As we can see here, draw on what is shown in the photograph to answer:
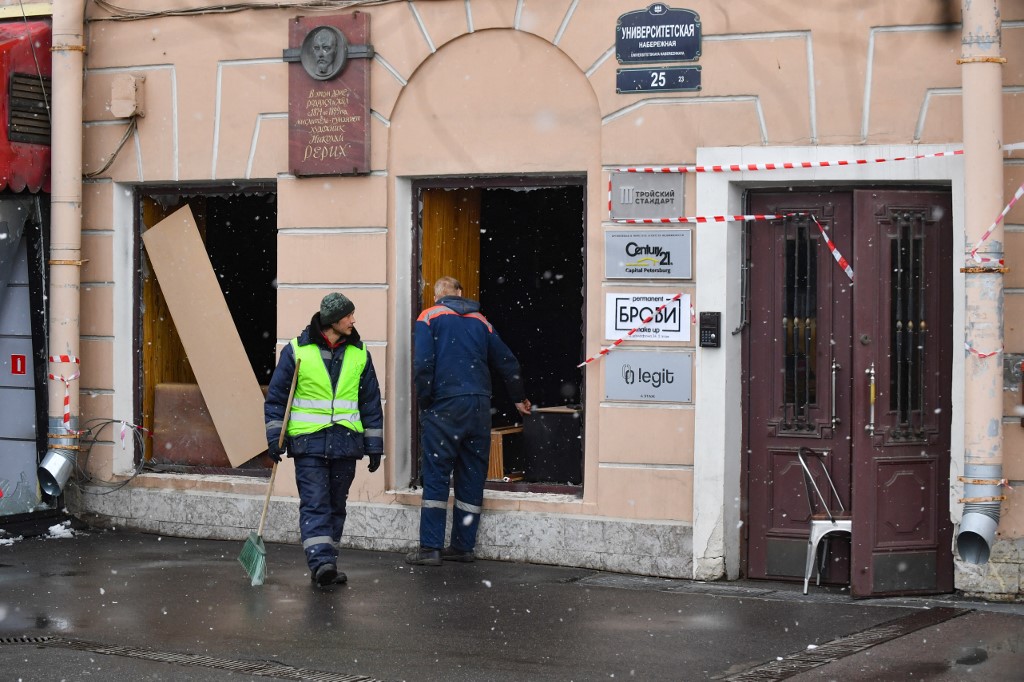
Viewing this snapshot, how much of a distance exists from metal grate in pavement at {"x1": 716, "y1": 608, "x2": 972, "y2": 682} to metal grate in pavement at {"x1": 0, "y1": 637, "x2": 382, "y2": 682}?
173cm

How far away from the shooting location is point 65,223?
11.5 metres

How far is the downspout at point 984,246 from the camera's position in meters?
8.70

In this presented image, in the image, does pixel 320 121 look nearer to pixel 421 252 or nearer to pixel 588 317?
pixel 421 252

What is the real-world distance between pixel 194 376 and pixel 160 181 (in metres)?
1.49

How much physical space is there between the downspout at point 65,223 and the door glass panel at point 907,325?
5.88 m

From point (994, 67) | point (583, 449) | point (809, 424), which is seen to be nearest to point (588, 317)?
point (583, 449)

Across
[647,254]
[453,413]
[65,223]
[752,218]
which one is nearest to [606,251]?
[647,254]

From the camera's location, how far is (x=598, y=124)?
10141 mm

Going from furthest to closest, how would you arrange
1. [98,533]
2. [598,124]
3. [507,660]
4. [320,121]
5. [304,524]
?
[98,533]
[320,121]
[598,124]
[304,524]
[507,660]

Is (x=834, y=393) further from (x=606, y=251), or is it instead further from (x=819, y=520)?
(x=606, y=251)

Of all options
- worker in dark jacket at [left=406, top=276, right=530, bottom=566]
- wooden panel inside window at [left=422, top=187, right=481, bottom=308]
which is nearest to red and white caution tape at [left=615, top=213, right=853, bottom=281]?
worker in dark jacket at [left=406, top=276, right=530, bottom=566]

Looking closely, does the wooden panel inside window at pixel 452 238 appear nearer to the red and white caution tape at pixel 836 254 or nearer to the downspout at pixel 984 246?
the red and white caution tape at pixel 836 254

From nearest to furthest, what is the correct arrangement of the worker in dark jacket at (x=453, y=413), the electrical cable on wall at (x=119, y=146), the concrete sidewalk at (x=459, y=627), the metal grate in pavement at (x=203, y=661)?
the metal grate in pavement at (x=203, y=661), the concrete sidewalk at (x=459, y=627), the worker in dark jacket at (x=453, y=413), the electrical cable on wall at (x=119, y=146)

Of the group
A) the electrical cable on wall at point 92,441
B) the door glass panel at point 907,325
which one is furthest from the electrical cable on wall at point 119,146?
the door glass panel at point 907,325
